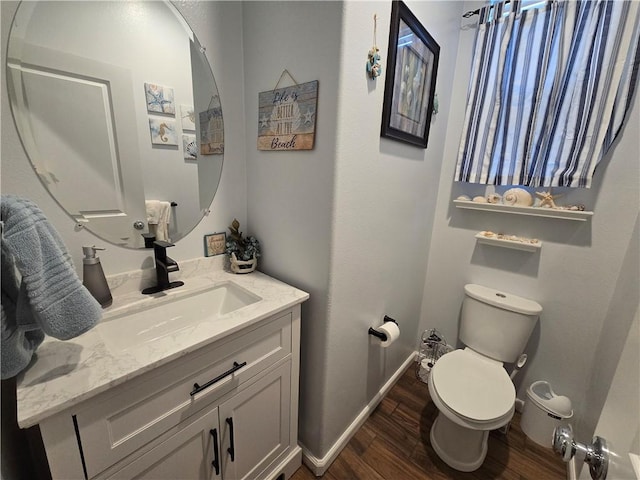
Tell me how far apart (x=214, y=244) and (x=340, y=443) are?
1.20 metres

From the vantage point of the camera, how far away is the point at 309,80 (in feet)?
→ 3.30

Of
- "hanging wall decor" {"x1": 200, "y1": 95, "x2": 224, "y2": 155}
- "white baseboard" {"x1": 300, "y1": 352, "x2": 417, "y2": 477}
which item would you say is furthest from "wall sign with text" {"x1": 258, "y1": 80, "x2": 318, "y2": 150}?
"white baseboard" {"x1": 300, "y1": 352, "x2": 417, "y2": 477}

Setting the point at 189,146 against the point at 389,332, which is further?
the point at 389,332

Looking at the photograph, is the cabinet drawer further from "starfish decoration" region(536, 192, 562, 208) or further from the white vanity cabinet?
"starfish decoration" region(536, 192, 562, 208)

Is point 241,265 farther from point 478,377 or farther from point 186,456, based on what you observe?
point 478,377

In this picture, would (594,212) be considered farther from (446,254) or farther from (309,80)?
(309,80)

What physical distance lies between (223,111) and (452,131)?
1.41m

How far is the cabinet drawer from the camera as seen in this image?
2.09 feet

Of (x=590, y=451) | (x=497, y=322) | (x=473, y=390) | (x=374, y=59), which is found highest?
(x=374, y=59)

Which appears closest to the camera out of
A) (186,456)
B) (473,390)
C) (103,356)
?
Answer: (103,356)

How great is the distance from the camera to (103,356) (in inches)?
27.3

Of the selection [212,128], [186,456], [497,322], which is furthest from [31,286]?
[497,322]

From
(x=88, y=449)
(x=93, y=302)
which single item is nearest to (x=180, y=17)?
(x=93, y=302)

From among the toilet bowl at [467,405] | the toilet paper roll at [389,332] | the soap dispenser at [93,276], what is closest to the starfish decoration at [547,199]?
the toilet bowl at [467,405]
